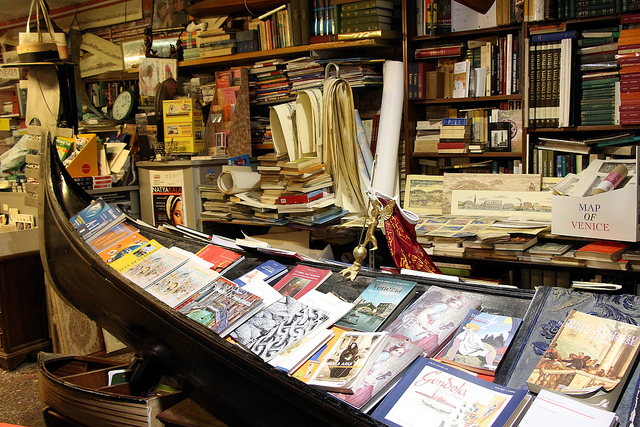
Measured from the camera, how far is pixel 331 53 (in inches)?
164

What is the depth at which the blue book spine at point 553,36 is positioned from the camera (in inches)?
129

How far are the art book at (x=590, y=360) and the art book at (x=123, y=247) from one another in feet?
5.51

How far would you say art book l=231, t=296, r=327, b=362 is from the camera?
1529 millimetres

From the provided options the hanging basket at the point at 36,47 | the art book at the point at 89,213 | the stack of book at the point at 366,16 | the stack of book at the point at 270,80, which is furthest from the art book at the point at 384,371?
the hanging basket at the point at 36,47

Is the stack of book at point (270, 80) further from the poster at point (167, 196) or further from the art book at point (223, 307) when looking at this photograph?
the art book at point (223, 307)

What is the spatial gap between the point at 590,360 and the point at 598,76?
8.69 ft

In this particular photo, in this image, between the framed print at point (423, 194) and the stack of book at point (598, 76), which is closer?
the stack of book at point (598, 76)

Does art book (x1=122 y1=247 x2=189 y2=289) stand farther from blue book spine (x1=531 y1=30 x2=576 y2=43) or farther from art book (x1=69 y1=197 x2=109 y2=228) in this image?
blue book spine (x1=531 y1=30 x2=576 y2=43)

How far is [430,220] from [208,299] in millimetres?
1992

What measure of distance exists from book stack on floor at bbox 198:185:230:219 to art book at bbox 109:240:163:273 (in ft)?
5.41

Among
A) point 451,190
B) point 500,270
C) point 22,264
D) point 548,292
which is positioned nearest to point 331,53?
point 451,190

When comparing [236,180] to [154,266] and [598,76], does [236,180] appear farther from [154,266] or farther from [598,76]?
[598,76]

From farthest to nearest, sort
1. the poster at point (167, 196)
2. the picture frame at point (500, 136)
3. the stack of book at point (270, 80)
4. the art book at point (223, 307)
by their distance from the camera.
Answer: the stack of book at point (270, 80)
the poster at point (167, 196)
the picture frame at point (500, 136)
the art book at point (223, 307)

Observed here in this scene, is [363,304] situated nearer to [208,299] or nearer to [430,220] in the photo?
[208,299]
